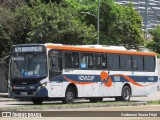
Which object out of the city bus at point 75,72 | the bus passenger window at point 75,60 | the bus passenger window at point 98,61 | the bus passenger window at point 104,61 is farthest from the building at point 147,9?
the bus passenger window at point 75,60

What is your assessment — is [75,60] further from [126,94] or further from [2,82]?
[2,82]

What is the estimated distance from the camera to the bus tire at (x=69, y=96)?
26688mm

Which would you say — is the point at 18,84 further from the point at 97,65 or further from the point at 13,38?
the point at 13,38

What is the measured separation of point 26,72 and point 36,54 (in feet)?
3.48

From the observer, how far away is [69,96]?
26922 millimetres

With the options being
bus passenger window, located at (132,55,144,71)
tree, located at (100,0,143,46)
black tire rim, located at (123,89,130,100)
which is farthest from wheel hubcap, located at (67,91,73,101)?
tree, located at (100,0,143,46)

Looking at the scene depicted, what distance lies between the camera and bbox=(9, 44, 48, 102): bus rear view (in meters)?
25.5

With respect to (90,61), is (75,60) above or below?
above

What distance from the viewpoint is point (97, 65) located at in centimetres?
2900

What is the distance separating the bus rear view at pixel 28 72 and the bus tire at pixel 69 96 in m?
1.58

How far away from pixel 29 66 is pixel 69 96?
9.39ft

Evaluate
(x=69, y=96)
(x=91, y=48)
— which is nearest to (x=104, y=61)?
(x=91, y=48)

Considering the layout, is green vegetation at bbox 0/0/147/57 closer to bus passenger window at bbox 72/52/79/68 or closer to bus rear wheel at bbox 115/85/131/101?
bus rear wheel at bbox 115/85/131/101

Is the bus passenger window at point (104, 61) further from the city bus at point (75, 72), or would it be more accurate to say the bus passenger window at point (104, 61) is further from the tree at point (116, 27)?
the tree at point (116, 27)
